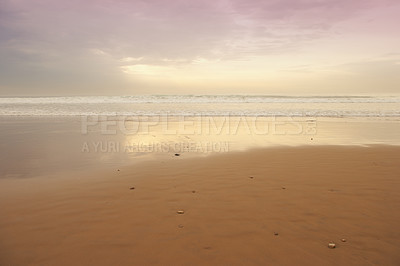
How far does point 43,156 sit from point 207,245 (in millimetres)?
6934

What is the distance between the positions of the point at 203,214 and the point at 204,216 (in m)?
→ 0.07

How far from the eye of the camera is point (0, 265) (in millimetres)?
3072

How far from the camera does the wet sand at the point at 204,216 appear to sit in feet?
10.7

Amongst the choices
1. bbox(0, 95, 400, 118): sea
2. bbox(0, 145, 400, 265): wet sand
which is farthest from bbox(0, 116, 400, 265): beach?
bbox(0, 95, 400, 118): sea

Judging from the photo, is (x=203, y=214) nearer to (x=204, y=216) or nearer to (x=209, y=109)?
(x=204, y=216)

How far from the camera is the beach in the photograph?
3283mm

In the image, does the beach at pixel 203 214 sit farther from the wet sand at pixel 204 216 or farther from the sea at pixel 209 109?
the sea at pixel 209 109

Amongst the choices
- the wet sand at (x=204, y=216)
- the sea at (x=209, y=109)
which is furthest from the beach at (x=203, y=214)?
the sea at (x=209, y=109)

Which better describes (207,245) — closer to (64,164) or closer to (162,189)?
(162,189)

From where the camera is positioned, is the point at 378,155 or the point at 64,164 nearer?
the point at 64,164

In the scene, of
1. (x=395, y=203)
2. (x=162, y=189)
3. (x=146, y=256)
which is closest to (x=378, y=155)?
(x=395, y=203)

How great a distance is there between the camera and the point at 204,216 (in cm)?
428

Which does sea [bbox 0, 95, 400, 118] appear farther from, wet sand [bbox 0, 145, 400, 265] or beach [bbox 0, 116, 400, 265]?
wet sand [bbox 0, 145, 400, 265]

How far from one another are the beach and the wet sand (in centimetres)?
2
